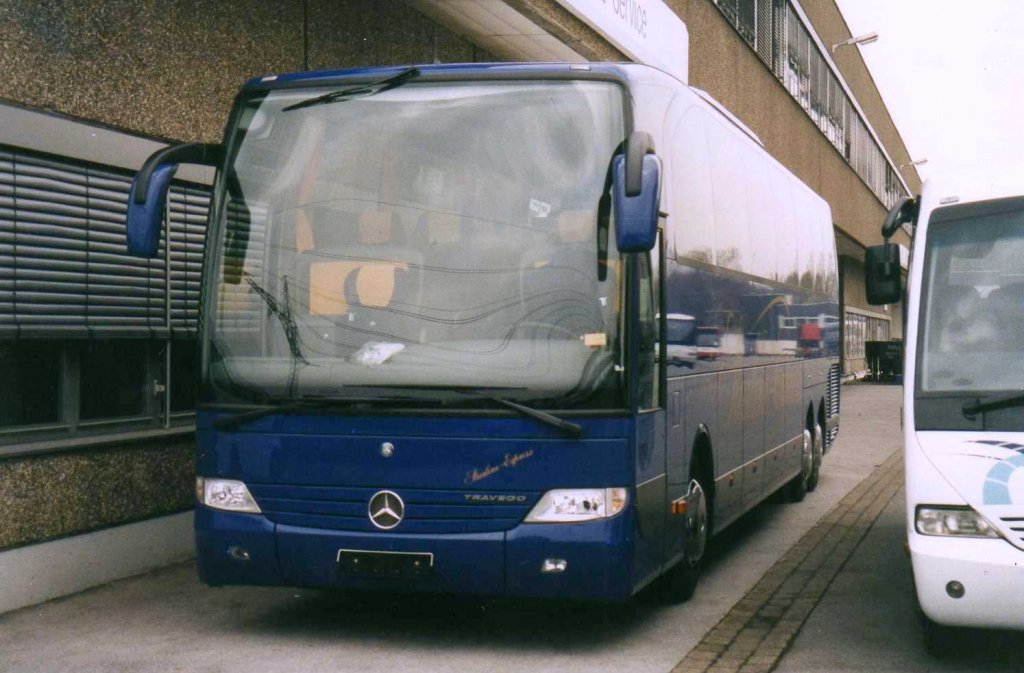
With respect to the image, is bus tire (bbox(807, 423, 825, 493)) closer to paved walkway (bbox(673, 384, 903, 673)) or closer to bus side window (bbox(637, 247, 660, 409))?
paved walkway (bbox(673, 384, 903, 673))

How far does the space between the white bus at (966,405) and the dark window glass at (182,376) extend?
514 centimetres

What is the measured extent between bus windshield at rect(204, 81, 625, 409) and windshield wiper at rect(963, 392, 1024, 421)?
157 centimetres

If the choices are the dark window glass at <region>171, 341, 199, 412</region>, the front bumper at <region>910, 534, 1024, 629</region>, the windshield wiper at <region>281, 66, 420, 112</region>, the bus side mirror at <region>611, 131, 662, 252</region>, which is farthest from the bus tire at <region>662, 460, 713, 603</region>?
the dark window glass at <region>171, 341, 199, 412</region>

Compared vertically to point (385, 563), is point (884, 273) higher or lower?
higher

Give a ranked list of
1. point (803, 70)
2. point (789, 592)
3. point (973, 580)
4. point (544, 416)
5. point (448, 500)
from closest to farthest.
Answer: point (973, 580) < point (544, 416) < point (448, 500) < point (789, 592) < point (803, 70)

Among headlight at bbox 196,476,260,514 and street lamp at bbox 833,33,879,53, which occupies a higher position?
street lamp at bbox 833,33,879,53

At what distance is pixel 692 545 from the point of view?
8539 millimetres

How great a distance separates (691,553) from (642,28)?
9.64 m

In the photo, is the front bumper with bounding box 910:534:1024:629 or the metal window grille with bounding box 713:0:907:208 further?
the metal window grille with bounding box 713:0:907:208

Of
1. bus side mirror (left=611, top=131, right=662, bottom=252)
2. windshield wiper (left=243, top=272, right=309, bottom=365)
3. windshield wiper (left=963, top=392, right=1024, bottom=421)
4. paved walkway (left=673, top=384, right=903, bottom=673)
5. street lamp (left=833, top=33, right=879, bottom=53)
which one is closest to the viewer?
windshield wiper (left=963, top=392, right=1024, bottom=421)

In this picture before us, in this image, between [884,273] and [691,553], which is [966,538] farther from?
[691,553]

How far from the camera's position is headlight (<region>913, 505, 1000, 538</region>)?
20.7 ft

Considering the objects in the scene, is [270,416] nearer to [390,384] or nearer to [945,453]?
[390,384]

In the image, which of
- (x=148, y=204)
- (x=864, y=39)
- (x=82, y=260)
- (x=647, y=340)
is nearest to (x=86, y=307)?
(x=82, y=260)
